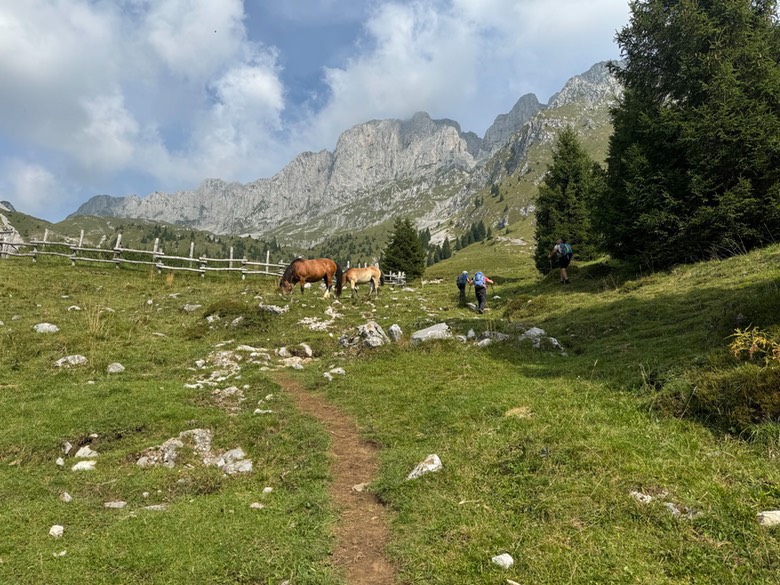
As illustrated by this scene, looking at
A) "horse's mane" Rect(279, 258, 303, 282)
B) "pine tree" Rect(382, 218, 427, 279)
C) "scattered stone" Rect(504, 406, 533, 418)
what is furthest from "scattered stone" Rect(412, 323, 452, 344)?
"pine tree" Rect(382, 218, 427, 279)

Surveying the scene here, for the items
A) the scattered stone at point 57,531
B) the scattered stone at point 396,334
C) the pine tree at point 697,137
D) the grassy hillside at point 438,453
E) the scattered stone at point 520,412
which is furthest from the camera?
the pine tree at point 697,137

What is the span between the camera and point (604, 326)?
15039mm

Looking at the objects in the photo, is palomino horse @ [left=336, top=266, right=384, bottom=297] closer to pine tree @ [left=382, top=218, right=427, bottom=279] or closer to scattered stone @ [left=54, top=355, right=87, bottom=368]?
scattered stone @ [left=54, top=355, right=87, bottom=368]

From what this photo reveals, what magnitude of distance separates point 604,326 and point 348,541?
1210 cm

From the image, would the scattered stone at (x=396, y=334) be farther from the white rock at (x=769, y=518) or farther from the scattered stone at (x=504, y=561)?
the white rock at (x=769, y=518)

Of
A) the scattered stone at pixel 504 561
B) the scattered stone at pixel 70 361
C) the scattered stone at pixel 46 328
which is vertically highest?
the scattered stone at pixel 46 328

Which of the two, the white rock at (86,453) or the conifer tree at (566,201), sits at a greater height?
the conifer tree at (566,201)

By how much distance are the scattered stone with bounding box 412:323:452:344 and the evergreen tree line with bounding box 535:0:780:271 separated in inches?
487

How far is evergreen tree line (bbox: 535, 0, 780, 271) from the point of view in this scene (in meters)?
19.8

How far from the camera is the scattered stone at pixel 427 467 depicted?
7.34m

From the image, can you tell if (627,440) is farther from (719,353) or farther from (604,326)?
(604,326)

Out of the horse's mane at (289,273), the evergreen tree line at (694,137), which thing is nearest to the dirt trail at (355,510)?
the horse's mane at (289,273)

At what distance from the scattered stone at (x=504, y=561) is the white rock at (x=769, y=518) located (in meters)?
2.64

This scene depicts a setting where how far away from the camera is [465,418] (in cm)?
925
